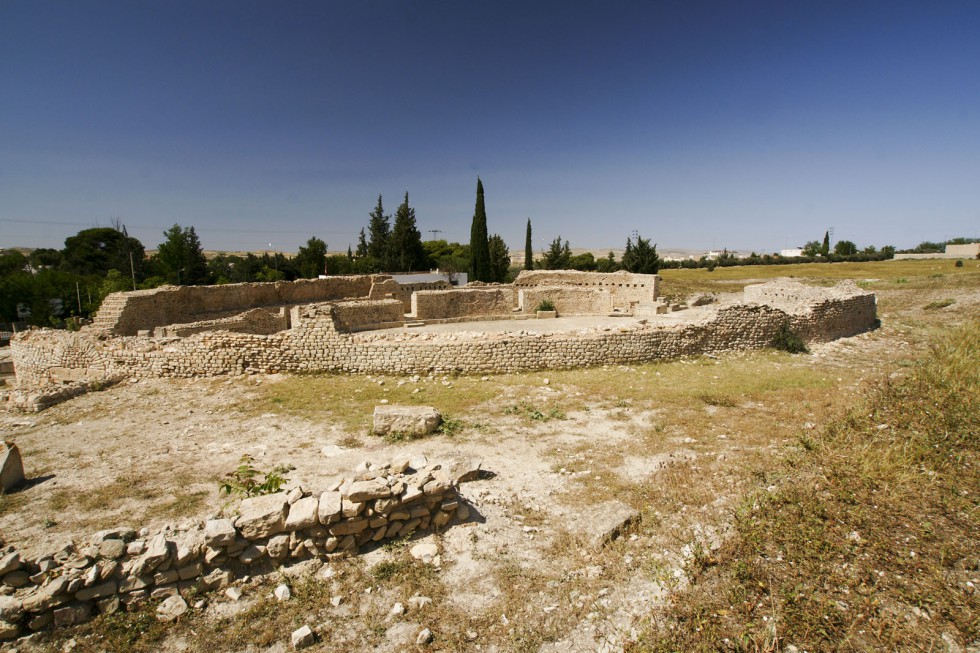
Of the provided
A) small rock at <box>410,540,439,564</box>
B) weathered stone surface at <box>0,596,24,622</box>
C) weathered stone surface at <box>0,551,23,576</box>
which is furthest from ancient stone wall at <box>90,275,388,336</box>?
small rock at <box>410,540,439,564</box>

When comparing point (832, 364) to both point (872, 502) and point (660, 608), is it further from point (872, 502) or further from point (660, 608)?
point (660, 608)

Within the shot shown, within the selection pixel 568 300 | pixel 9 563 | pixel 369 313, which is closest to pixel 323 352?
pixel 9 563

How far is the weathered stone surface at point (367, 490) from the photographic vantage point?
4.82m

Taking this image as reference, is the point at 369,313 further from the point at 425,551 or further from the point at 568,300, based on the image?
the point at 425,551

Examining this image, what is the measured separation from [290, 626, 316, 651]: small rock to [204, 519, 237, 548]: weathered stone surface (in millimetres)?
1200

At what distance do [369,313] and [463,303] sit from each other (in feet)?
19.1

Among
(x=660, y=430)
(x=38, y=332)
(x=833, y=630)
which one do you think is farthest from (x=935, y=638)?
(x=38, y=332)

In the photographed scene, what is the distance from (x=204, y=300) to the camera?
21.5 metres

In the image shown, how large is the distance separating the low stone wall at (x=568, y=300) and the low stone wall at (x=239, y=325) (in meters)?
13.3

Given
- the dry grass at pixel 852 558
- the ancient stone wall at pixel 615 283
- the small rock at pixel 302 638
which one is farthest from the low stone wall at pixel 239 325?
the dry grass at pixel 852 558

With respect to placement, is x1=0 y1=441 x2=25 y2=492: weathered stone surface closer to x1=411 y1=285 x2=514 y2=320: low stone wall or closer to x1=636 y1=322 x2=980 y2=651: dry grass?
x1=636 y1=322 x2=980 y2=651: dry grass

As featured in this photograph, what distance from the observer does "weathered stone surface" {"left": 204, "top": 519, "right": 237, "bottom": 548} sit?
175 inches

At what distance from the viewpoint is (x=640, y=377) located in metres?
12.3

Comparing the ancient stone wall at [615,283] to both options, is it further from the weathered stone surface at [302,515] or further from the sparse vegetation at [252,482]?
the weathered stone surface at [302,515]
